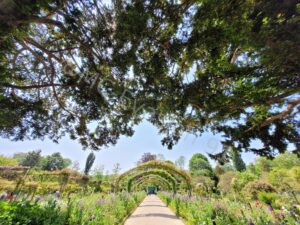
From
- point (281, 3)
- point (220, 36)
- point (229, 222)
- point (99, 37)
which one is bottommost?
point (229, 222)

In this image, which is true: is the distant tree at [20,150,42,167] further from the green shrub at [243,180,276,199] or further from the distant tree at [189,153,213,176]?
the green shrub at [243,180,276,199]

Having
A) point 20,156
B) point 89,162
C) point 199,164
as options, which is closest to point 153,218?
point 89,162

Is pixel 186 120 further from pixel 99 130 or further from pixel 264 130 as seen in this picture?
pixel 99 130

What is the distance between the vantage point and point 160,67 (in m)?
3.83

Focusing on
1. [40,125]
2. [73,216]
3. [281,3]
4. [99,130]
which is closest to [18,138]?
[40,125]

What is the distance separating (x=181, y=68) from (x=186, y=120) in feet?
4.71

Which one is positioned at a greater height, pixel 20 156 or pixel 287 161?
pixel 20 156

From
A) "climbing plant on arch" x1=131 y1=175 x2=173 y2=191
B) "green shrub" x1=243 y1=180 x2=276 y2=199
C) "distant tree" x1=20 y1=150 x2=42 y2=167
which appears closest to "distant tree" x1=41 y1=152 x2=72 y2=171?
"distant tree" x1=20 y1=150 x2=42 y2=167

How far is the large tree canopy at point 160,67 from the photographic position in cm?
235

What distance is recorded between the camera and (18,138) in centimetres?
575

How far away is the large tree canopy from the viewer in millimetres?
2352

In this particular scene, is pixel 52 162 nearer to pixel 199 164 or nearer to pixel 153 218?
pixel 199 164

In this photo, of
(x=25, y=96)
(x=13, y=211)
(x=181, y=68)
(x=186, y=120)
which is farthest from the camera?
(x=25, y=96)

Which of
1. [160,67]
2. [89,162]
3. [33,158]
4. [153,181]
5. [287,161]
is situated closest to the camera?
[160,67]
